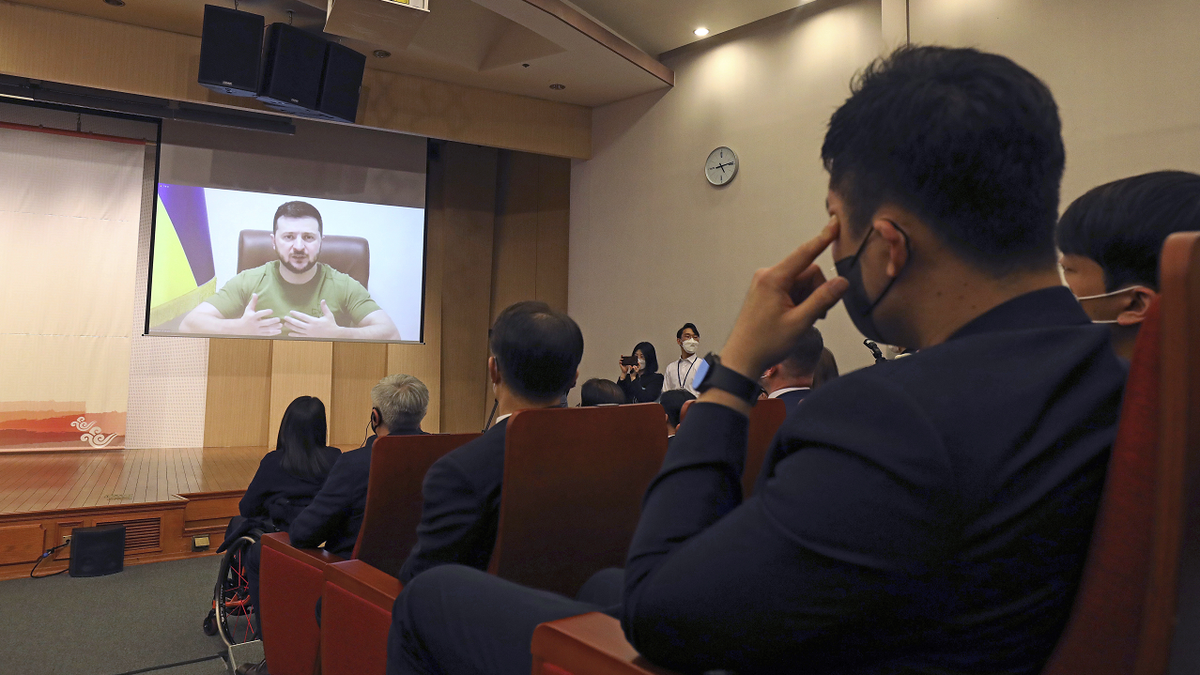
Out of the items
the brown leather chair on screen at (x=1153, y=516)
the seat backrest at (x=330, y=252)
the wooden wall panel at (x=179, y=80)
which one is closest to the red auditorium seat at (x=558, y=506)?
the brown leather chair on screen at (x=1153, y=516)

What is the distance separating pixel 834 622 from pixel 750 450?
1077 millimetres

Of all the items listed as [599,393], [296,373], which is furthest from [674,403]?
[296,373]

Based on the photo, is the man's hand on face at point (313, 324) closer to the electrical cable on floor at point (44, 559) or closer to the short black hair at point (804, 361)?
the electrical cable on floor at point (44, 559)

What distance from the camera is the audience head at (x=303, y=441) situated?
9.21 ft

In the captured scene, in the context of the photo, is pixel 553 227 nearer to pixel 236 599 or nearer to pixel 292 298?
pixel 292 298

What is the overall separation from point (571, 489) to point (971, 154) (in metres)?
0.97

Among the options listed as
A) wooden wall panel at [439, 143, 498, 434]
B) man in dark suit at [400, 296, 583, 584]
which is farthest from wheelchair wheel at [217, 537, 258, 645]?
wooden wall panel at [439, 143, 498, 434]

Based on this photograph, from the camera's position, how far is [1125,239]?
1076 millimetres

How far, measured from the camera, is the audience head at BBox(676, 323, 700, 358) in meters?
6.03

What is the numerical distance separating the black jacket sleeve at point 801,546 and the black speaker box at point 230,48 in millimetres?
5590

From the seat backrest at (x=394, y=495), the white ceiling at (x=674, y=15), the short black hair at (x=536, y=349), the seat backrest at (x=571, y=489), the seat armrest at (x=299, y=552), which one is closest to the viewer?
the seat backrest at (x=571, y=489)

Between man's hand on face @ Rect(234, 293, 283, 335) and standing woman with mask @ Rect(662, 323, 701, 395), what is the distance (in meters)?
3.56

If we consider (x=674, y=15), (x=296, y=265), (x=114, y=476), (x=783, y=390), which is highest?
(x=674, y=15)

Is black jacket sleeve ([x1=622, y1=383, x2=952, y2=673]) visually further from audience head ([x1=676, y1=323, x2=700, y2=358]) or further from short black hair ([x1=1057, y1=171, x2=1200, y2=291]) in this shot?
audience head ([x1=676, y1=323, x2=700, y2=358])
